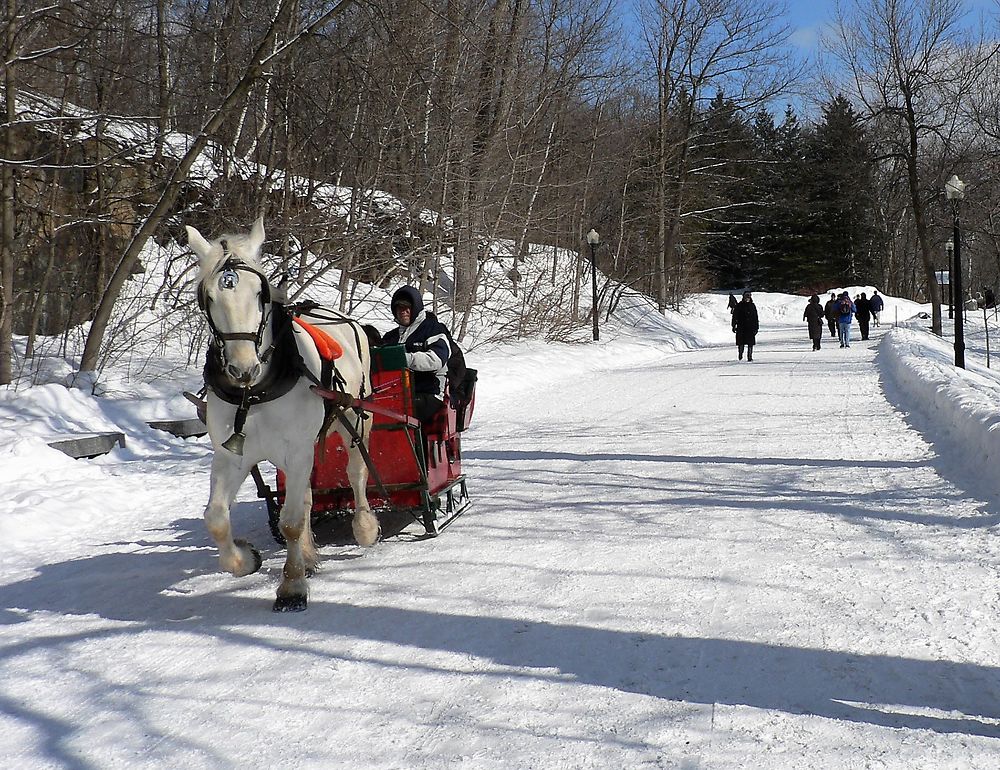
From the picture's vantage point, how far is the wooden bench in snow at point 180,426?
12336 mm

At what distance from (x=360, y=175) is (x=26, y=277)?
625 cm

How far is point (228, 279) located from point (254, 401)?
74cm

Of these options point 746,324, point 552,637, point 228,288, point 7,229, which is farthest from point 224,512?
point 746,324

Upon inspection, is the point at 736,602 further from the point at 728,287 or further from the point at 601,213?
the point at 728,287

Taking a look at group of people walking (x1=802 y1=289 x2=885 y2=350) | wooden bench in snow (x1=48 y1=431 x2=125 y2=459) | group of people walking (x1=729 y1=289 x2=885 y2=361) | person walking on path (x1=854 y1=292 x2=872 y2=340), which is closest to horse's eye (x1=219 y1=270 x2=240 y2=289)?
wooden bench in snow (x1=48 y1=431 x2=125 y2=459)

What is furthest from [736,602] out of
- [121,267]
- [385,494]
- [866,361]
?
[866,361]

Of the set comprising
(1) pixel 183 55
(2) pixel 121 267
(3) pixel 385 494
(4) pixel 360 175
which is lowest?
(3) pixel 385 494

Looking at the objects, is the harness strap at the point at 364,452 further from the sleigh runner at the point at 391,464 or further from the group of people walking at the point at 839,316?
the group of people walking at the point at 839,316

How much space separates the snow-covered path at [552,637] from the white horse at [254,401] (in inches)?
12.2

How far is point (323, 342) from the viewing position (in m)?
6.06

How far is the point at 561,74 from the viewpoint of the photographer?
2639 centimetres

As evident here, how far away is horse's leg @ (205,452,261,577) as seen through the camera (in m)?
5.38

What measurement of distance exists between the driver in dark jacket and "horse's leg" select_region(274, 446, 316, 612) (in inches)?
62.9

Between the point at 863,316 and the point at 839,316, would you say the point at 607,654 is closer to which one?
the point at 839,316
